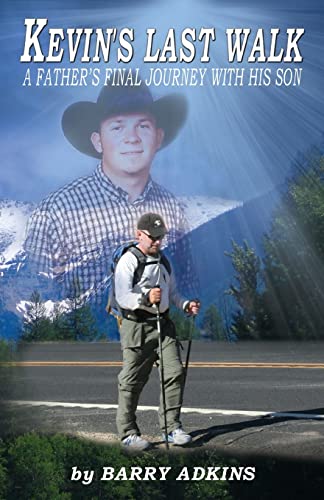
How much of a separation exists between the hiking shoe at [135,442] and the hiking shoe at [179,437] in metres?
Answer: 0.17

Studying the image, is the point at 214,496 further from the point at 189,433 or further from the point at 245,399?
the point at 245,399

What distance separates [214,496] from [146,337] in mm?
1103

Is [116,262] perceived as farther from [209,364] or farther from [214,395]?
[209,364]

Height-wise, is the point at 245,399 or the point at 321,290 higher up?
the point at 321,290

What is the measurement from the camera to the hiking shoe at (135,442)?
7.38 m

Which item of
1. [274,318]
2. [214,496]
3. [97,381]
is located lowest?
[214,496]

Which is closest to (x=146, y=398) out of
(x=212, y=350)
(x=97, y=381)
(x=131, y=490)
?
(x=97, y=381)

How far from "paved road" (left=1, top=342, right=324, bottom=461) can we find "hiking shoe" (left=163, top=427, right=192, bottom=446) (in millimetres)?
265

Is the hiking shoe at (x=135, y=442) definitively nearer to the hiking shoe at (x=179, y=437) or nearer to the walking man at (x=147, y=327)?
the walking man at (x=147, y=327)

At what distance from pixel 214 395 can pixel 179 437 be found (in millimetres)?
3928

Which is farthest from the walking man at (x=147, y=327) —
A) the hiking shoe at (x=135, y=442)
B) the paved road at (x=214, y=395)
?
the paved road at (x=214, y=395)

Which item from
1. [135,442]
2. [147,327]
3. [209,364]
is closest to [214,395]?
Answer: [209,364]

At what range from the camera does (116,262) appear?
7062 millimetres

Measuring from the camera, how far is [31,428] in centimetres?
863
